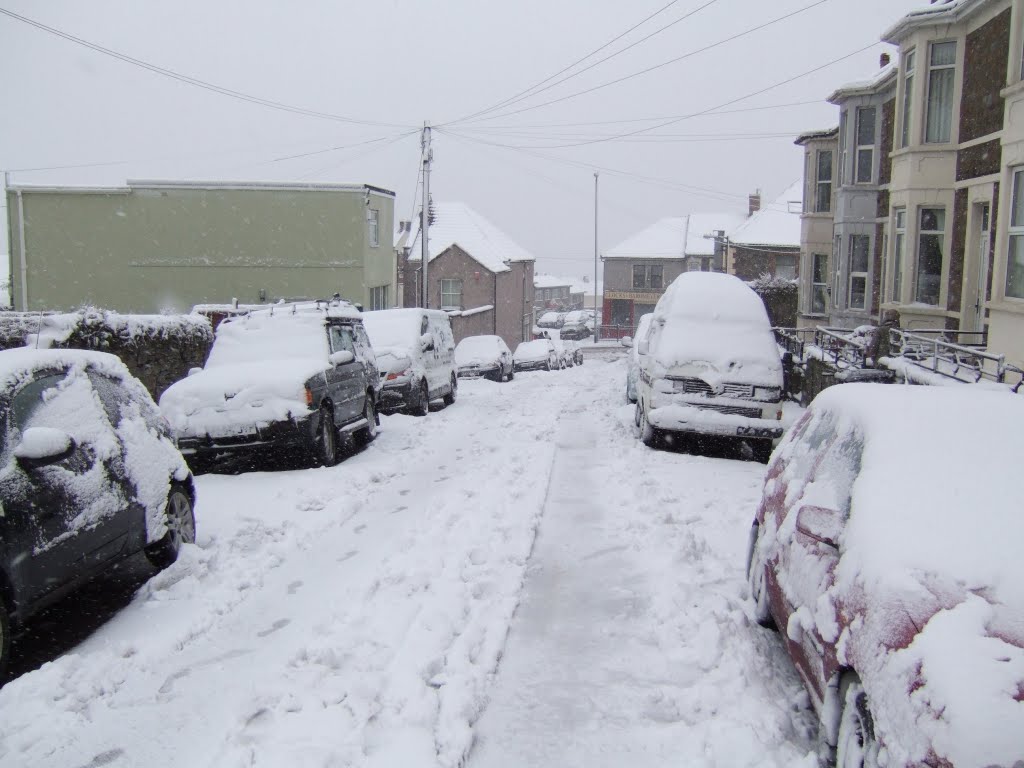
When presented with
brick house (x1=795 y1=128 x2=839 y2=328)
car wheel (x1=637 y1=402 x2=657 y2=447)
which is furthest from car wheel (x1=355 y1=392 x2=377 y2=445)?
brick house (x1=795 y1=128 x2=839 y2=328)

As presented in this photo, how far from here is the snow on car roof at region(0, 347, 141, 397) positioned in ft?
17.1

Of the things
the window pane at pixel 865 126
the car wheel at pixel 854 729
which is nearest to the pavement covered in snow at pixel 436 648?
the car wheel at pixel 854 729

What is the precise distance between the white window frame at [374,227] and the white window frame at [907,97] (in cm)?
1880

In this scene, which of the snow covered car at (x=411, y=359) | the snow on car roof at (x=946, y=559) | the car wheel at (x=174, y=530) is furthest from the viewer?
the snow covered car at (x=411, y=359)

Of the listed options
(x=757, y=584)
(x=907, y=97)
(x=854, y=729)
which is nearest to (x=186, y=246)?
(x=907, y=97)

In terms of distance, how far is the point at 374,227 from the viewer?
3312 cm

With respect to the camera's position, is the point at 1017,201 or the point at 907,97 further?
the point at 907,97

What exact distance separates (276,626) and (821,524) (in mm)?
3397

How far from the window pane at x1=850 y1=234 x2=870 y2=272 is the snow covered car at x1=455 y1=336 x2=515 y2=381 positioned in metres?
10.8

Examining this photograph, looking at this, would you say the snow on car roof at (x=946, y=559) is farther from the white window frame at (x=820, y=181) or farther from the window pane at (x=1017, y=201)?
the white window frame at (x=820, y=181)

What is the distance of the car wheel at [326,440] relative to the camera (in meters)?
10.5

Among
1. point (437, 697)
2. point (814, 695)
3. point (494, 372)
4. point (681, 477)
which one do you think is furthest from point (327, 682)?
point (494, 372)

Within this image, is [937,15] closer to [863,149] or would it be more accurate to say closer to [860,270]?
[863,149]

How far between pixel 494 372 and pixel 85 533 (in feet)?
74.3
